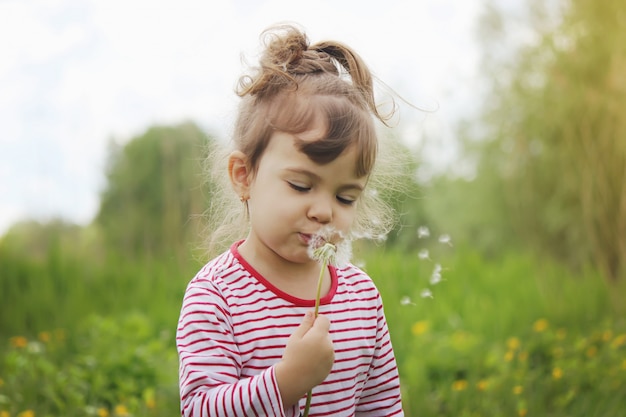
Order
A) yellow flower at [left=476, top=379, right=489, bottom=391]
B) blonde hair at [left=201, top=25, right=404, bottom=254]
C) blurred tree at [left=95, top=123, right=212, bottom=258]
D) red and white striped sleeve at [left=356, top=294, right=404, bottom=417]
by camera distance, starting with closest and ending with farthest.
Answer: blonde hair at [left=201, top=25, right=404, bottom=254], red and white striped sleeve at [left=356, top=294, right=404, bottom=417], yellow flower at [left=476, top=379, right=489, bottom=391], blurred tree at [left=95, top=123, right=212, bottom=258]

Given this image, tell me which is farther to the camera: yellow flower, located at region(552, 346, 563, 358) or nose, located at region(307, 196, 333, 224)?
yellow flower, located at region(552, 346, 563, 358)

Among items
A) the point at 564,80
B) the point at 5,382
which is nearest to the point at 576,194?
the point at 564,80

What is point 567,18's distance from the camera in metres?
7.36

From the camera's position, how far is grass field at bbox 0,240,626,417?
10.2ft

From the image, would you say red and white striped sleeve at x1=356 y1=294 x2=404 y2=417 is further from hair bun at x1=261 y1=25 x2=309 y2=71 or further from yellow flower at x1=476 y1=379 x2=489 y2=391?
yellow flower at x1=476 y1=379 x2=489 y2=391

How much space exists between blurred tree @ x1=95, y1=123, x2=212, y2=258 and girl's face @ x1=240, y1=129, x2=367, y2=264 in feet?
14.2

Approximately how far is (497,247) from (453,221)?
0.98 m

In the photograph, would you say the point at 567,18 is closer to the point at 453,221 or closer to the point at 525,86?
the point at 525,86

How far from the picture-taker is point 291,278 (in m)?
1.72

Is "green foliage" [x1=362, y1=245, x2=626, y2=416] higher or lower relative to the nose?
lower

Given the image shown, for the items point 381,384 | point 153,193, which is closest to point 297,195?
point 381,384

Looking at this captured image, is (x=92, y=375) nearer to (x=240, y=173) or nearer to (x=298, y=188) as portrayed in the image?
(x=240, y=173)

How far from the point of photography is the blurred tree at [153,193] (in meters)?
6.15

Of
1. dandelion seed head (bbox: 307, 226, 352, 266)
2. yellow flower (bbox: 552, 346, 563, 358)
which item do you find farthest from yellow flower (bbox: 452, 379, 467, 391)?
dandelion seed head (bbox: 307, 226, 352, 266)
